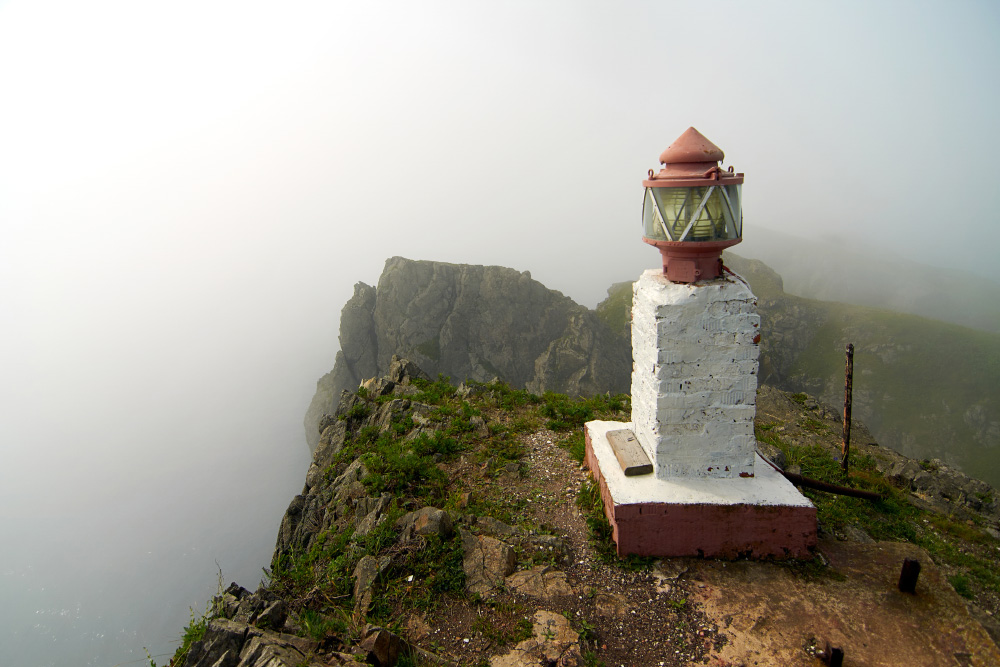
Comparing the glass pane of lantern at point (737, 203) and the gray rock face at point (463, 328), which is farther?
the gray rock face at point (463, 328)

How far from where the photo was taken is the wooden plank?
20.5ft

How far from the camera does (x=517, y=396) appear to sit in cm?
1084

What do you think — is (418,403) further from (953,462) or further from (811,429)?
(953,462)

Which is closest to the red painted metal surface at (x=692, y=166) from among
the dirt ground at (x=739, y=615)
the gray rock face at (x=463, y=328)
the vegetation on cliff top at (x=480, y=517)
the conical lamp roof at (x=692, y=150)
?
the conical lamp roof at (x=692, y=150)

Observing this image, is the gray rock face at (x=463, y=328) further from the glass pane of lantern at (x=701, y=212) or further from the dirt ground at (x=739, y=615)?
the glass pane of lantern at (x=701, y=212)

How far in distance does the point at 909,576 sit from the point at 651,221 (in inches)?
191

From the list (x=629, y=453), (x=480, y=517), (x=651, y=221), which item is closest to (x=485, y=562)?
(x=480, y=517)

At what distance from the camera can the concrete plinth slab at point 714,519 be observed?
230 inches

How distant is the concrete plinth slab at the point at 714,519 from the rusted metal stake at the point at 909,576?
2.85ft

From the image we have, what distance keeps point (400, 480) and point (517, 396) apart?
146 inches

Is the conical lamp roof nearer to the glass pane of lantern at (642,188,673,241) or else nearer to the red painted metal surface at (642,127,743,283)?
the red painted metal surface at (642,127,743,283)

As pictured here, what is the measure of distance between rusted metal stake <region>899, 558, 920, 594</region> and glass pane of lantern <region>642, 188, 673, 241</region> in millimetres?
4425

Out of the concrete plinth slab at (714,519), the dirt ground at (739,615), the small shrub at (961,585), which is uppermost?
the concrete plinth slab at (714,519)

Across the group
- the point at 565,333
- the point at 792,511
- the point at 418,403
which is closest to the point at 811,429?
the point at 792,511
